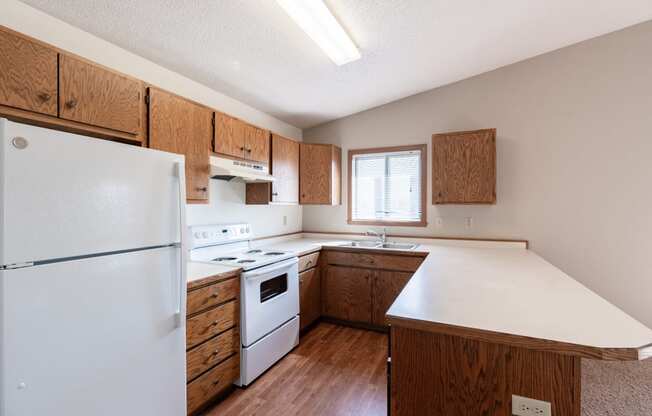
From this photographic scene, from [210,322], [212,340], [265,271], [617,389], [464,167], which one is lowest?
[617,389]

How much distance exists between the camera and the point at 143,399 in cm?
138

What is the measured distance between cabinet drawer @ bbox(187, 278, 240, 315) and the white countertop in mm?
1199

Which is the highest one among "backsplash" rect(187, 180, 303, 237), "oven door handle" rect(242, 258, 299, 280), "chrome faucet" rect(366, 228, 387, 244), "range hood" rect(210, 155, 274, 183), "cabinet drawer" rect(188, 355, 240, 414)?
Answer: "range hood" rect(210, 155, 274, 183)

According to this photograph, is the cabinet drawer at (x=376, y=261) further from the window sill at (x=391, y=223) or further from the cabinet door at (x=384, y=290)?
the window sill at (x=391, y=223)

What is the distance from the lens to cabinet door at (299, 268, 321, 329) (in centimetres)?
288

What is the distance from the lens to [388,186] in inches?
141

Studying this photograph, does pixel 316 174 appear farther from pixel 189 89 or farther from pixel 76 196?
pixel 76 196

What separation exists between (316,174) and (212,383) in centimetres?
231

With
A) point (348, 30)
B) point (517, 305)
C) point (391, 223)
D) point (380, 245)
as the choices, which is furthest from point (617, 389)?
point (348, 30)

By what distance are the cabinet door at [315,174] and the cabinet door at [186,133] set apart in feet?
4.51

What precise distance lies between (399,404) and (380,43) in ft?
7.67

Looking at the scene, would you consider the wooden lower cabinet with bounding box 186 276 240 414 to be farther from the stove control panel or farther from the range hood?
the range hood

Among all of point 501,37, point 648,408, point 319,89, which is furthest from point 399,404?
point 501,37

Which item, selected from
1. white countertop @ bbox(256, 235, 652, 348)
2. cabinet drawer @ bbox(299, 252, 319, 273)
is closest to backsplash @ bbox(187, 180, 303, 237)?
cabinet drawer @ bbox(299, 252, 319, 273)
